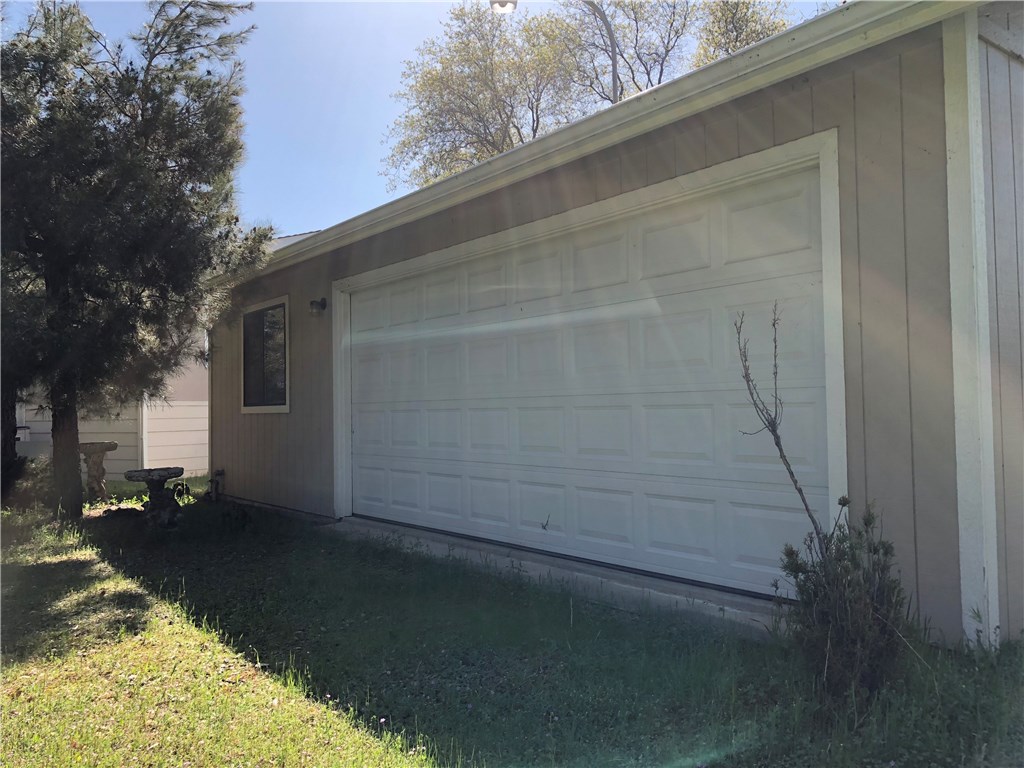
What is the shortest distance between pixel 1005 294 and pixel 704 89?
6.21ft

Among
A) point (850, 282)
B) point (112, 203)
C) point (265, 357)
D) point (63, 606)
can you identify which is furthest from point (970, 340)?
point (265, 357)

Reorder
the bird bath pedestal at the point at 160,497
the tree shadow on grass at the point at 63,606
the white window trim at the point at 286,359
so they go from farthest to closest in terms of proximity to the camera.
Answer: the white window trim at the point at 286,359, the bird bath pedestal at the point at 160,497, the tree shadow on grass at the point at 63,606

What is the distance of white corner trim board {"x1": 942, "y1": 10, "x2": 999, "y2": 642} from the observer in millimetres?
3068

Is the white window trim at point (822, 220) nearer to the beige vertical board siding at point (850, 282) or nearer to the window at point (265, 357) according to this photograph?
the beige vertical board siding at point (850, 282)

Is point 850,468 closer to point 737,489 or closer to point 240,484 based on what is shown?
point 737,489

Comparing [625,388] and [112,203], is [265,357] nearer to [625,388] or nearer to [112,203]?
[112,203]

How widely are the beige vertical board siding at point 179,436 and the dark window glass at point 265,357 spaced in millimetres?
3819

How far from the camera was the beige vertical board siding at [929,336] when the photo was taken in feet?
10.5

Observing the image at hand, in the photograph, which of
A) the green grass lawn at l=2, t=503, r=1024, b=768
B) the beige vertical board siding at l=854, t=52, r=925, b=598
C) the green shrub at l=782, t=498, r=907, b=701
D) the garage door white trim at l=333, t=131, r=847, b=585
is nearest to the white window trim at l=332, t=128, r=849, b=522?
the garage door white trim at l=333, t=131, r=847, b=585

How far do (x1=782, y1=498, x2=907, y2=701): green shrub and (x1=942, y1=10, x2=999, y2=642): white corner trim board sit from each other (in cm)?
60

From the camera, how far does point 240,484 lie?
362 inches

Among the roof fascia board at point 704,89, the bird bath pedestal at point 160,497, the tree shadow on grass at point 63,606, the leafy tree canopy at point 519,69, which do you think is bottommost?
the tree shadow on grass at point 63,606

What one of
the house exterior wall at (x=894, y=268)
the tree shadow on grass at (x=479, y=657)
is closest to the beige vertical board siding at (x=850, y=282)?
the house exterior wall at (x=894, y=268)

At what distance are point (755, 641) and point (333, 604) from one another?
8.84ft
